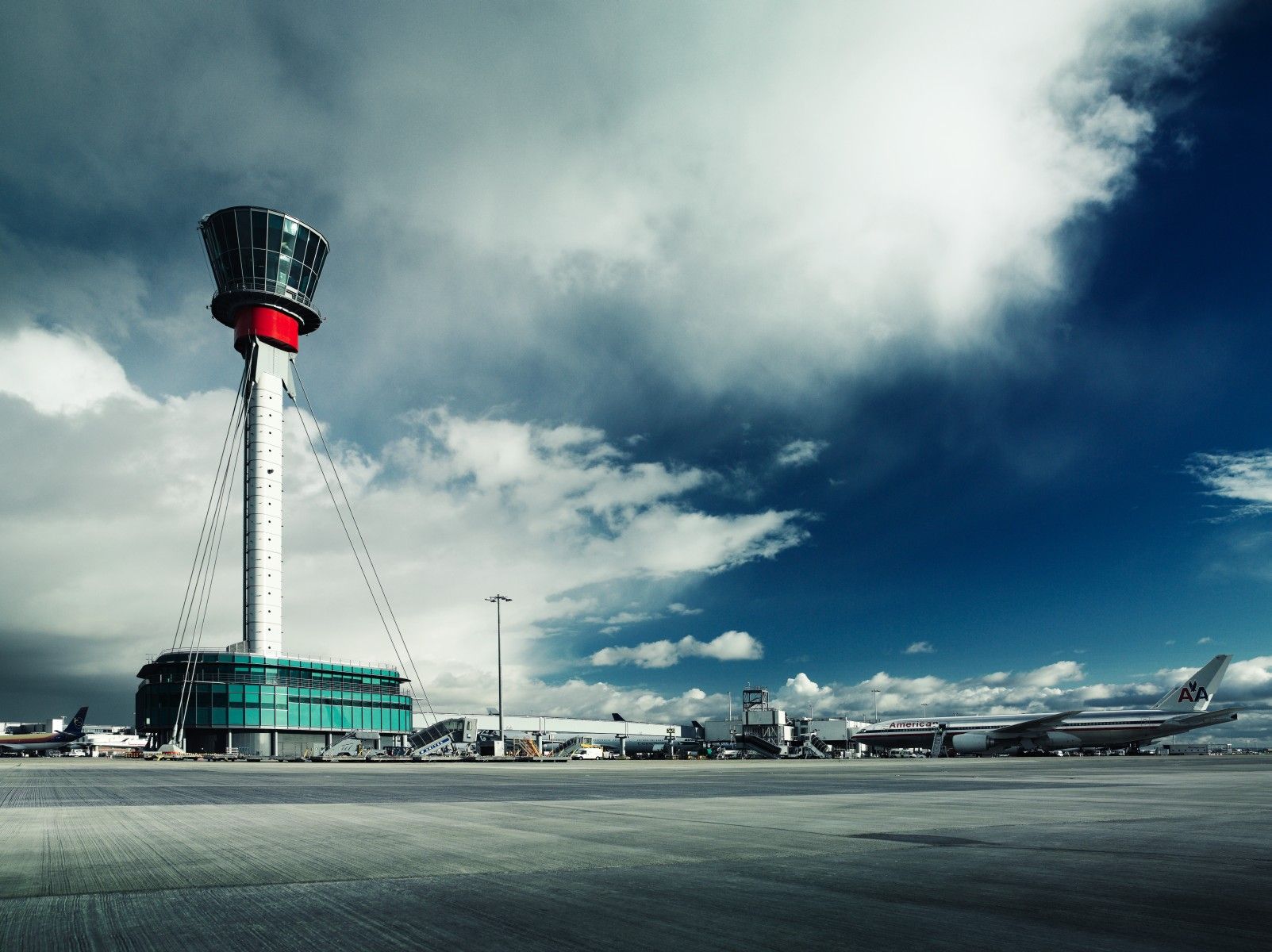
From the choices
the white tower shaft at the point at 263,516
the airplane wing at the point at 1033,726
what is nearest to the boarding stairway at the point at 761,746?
the airplane wing at the point at 1033,726

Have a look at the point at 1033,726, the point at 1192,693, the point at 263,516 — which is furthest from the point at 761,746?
the point at 263,516

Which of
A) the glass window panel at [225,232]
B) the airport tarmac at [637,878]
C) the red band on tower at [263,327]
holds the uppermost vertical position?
the glass window panel at [225,232]

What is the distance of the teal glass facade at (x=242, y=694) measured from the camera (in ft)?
401

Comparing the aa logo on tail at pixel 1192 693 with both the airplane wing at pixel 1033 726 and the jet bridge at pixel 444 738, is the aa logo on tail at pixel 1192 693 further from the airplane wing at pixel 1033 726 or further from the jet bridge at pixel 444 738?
the jet bridge at pixel 444 738

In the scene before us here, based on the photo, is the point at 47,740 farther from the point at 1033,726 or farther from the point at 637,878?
the point at 637,878

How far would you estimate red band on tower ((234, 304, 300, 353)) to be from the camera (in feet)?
441

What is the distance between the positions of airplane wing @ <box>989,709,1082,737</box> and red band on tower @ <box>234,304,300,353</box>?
121 meters

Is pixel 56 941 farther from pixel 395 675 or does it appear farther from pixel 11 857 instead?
pixel 395 675

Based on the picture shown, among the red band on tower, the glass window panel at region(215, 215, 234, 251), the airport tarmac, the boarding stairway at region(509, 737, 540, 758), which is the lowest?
the boarding stairway at region(509, 737, 540, 758)

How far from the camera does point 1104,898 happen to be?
6859 millimetres

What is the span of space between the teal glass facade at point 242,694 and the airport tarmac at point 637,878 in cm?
11988

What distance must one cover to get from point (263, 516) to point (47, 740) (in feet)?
163

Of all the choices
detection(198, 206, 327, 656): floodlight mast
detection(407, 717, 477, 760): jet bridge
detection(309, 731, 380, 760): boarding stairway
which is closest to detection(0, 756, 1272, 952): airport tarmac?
detection(309, 731, 380, 760): boarding stairway

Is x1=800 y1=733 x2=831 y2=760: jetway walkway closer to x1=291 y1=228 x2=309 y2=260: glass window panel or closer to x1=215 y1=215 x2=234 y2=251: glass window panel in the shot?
x1=291 y1=228 x2=309 y2=260: glass window panel
